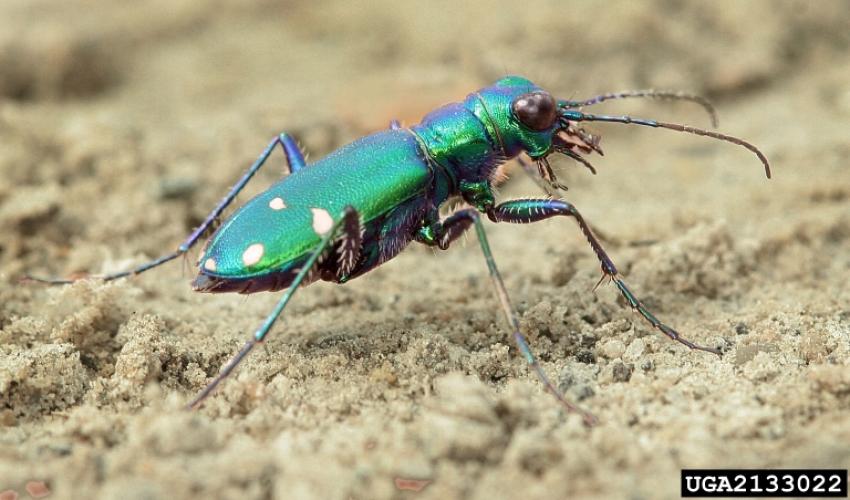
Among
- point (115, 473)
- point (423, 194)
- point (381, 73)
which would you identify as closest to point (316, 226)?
point (423, 194)

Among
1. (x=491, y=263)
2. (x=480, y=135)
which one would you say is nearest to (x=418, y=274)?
(x=480, y=135)

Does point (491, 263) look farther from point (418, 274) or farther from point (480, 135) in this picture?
point (418, 274)

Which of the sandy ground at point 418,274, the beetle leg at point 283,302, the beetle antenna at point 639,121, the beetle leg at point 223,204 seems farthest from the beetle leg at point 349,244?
the beetle antenna at point 639,121

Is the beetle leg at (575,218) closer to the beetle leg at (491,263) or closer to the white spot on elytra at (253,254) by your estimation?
the beetle leg at (491,263)

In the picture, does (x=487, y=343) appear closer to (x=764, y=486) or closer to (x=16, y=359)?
(x=764, y=486)

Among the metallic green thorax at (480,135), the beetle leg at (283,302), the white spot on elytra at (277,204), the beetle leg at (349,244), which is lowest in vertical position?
the beetle leg at (283,302)
